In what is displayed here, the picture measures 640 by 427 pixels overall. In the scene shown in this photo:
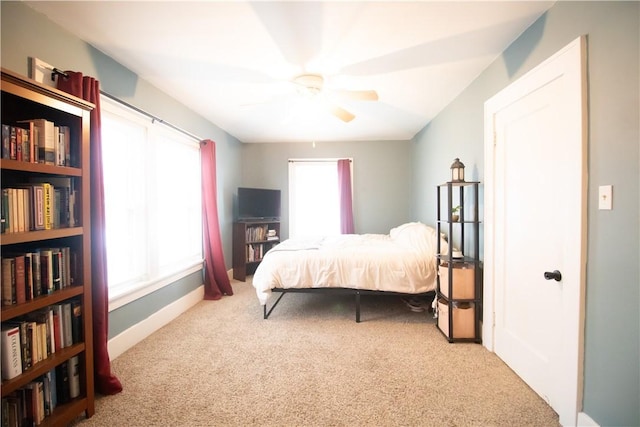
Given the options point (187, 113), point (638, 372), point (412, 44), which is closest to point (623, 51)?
point (412, 44)

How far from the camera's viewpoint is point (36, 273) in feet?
4.20

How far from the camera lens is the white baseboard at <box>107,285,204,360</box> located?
2.06 m

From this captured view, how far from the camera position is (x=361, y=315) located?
2.84 meters

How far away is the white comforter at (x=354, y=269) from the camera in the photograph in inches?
104

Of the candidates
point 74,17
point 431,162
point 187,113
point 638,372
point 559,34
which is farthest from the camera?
point 431,162

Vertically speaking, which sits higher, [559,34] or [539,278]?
[559,34]

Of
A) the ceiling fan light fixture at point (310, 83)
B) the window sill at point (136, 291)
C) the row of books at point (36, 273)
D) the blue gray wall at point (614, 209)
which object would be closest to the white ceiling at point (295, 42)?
the ceiling fan light fixture at point (310, 83)

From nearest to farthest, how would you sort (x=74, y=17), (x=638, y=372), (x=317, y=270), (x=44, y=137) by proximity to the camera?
(x=638, y=372) < (x=44, y=137) < (x=74, y=17) < (x=317, y=270)

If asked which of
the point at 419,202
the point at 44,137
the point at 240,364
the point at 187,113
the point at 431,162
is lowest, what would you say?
the point at 240,364

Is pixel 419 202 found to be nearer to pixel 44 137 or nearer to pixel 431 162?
pixel 431 162

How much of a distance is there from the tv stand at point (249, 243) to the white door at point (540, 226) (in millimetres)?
3381

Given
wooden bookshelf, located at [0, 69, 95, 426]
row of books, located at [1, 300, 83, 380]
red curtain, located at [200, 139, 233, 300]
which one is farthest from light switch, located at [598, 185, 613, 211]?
red curtain, located at [200, 139, 233, 300]

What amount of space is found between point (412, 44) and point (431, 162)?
2163 mm

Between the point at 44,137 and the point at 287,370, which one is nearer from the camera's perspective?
the point at 44,137
